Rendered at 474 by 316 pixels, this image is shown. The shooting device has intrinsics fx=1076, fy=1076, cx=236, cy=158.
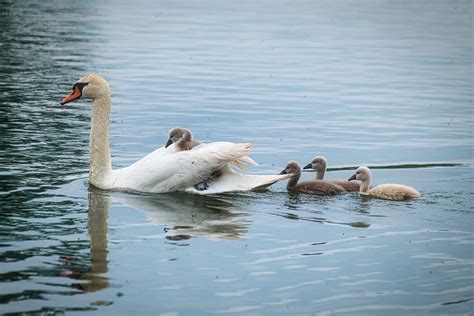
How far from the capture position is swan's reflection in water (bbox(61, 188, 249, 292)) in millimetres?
9977

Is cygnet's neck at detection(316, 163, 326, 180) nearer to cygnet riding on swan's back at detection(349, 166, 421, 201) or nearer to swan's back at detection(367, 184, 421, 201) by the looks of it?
cygnet riding on swan's back at detection(349, 166, 421, 201)

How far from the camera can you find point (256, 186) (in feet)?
42.9

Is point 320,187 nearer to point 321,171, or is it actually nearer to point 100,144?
point 321,171

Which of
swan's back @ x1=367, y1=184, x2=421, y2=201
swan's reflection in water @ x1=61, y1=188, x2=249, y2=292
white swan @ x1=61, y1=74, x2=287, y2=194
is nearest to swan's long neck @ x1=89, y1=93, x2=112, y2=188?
white swan @ x1=61, y1=74, x2=287, y2=194

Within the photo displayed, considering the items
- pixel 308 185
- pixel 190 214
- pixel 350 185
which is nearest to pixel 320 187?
pixel 308 185

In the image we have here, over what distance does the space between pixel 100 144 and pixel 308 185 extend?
105 inches

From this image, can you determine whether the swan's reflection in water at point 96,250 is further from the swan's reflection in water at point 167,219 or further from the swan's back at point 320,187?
the swan's back at point 320,187

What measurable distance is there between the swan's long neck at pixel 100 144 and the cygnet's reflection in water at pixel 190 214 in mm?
397

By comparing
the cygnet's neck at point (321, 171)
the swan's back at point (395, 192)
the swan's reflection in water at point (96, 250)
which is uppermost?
the cygnet's neck at point (321, 171)

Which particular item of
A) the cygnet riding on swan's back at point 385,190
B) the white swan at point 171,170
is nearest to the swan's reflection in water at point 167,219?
the white swan at point 171,170

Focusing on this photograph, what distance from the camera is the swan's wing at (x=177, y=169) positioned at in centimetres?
1300

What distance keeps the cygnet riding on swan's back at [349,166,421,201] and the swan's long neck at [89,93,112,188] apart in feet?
10.3

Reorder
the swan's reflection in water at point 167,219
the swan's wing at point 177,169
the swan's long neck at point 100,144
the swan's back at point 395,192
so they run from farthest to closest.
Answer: the swan's long neck at point 100,144, the swan's wing at point 177,169, the swan's back at point 395,192, the swan's reflection in water at point 167,219

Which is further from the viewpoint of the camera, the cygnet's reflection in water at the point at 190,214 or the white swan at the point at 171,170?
the white swan at the point at 171,170
